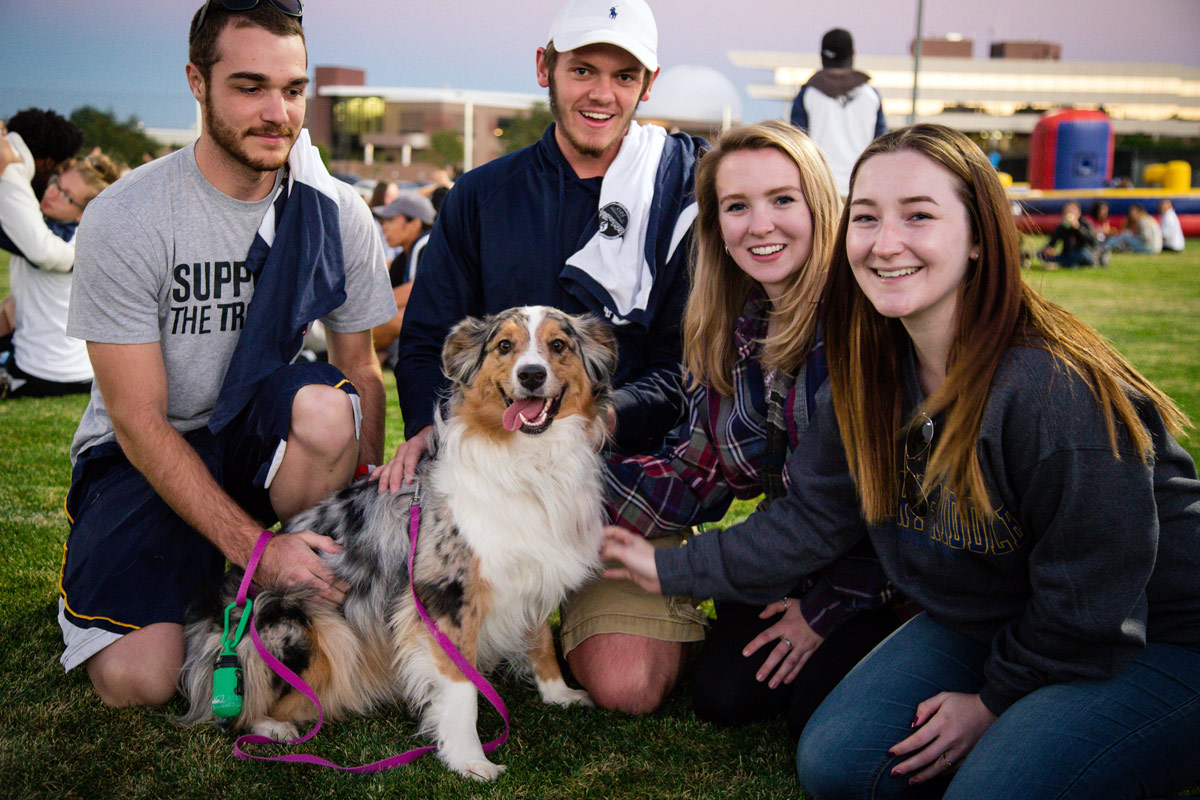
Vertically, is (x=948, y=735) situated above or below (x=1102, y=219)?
below

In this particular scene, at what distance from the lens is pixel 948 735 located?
2.22 meters

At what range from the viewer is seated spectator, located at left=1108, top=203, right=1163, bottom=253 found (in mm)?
20844

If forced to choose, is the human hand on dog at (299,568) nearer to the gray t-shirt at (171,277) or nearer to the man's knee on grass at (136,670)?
the man's knee on grass at (136,670)

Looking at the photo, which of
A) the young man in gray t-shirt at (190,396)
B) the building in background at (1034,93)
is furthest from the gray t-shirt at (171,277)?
the building in background at (1034,93)

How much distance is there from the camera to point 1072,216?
717 inches

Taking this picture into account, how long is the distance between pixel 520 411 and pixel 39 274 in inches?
236

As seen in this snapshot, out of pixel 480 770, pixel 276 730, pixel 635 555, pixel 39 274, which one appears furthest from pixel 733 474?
pixel 39 274

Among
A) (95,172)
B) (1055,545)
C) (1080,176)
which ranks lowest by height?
(1055,545)

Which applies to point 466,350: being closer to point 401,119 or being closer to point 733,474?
point 733,474

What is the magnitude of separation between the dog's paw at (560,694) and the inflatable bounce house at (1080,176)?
23.2 m

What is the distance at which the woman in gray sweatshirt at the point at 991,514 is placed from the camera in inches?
77.5

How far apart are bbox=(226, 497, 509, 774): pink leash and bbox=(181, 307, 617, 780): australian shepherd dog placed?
28 millimetres

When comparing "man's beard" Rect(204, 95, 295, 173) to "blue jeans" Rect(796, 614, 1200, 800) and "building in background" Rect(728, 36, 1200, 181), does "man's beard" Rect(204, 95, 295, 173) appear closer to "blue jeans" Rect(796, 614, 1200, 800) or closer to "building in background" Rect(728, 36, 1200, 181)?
"blue jeans" Rect(796, 614, 1200, 800)

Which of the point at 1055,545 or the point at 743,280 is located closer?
the point at 1055,545
